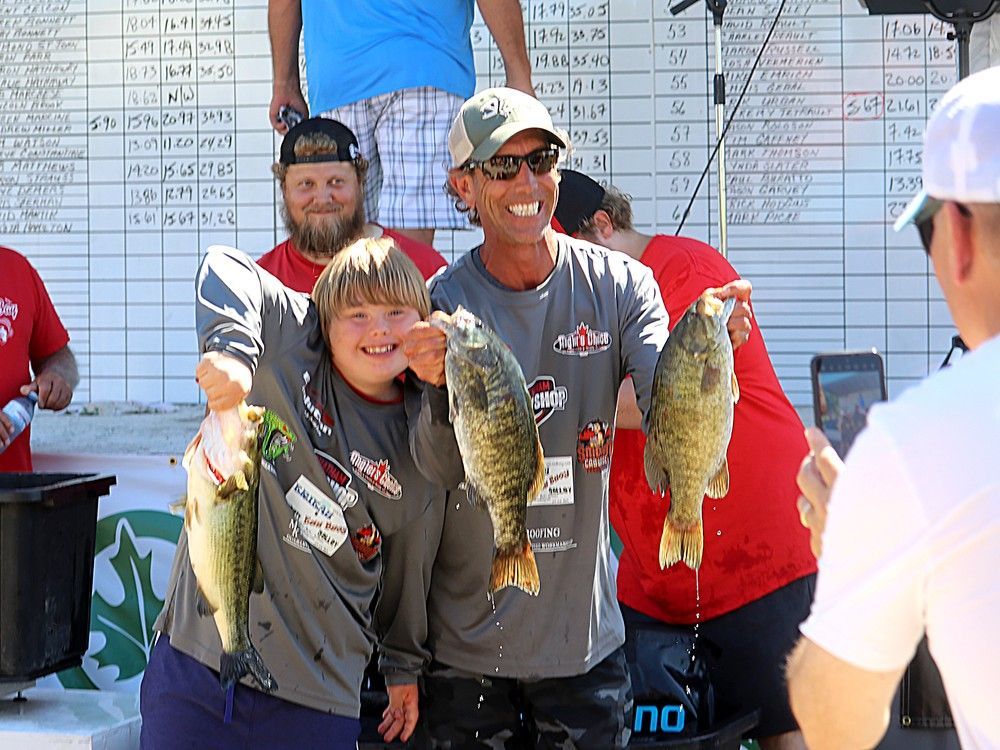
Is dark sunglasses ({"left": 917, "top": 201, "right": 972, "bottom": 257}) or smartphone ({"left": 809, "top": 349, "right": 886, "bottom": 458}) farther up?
dark sunglasses ({"left": 917, "top": 201, "right": 972, "bottom": 257})

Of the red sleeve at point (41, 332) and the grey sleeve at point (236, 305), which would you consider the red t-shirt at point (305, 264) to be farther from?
the red sleeve at point (41, 332)

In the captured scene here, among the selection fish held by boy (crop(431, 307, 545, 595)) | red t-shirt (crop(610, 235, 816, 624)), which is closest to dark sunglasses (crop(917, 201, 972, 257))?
fish held by boy (crop(431, 307, 545, 595))

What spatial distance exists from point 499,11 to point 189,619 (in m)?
2.69

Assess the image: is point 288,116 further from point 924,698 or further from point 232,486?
point 924,698

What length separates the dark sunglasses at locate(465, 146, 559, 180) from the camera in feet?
11.2

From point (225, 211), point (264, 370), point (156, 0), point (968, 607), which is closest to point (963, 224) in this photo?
point (968, 607)

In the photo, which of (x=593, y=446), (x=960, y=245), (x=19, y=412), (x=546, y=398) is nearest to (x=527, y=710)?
(x=593, y=446)

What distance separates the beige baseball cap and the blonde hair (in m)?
0.33

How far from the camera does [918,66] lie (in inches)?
230

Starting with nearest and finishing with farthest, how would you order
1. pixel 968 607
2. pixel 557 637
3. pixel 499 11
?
pixel 968 607 < pixel 557 637 < pixel 499 11

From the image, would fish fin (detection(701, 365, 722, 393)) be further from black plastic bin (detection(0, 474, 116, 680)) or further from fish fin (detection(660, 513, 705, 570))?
black plastic bin (detection(0, 474, 116, 680))

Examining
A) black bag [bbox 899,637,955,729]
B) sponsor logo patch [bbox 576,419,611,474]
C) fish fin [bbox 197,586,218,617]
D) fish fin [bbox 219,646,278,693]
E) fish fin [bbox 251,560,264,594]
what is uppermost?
sponsor logo patch [bbox 576,419,611,474]

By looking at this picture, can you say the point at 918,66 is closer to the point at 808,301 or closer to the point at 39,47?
the point at 808,301

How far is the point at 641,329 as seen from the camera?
11.1 ft
